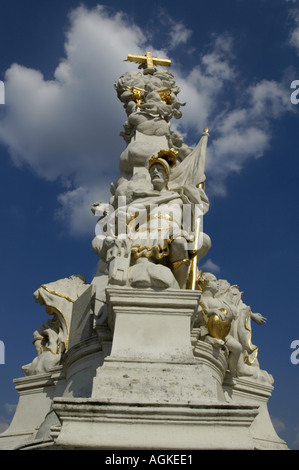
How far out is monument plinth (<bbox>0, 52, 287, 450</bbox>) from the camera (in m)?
4.03

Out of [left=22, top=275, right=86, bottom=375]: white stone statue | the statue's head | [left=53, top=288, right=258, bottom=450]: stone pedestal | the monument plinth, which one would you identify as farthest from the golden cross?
[left=53, top=288, right=258, bottom=450]: stone pedestal

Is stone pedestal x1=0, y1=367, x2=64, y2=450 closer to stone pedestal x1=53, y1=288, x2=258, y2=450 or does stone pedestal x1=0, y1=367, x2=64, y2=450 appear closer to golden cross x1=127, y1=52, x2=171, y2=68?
stone pedestal x1=53, y1=288, x2=258, y2=450

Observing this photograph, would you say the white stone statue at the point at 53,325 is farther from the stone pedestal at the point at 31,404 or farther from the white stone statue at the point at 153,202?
the white stone statue at the point at 153,202

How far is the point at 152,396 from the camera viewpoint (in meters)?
Result: 4.33

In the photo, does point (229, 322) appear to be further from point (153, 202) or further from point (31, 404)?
point (31, 404)

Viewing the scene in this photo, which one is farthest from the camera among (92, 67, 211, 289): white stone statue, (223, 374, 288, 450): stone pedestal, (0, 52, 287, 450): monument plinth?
(223, 374, 288, 450): stone pedestal

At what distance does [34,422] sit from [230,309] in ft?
11.0

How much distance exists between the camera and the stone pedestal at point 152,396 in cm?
396

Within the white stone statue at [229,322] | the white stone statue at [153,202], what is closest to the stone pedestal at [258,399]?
the white stone statue at [229,322]

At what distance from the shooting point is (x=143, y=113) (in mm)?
9227
